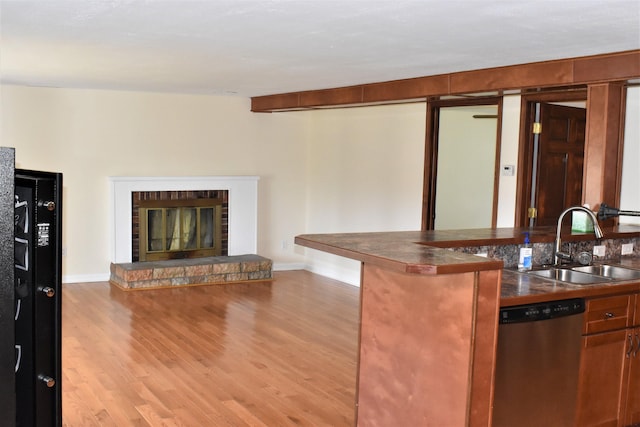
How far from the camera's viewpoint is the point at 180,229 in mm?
8234

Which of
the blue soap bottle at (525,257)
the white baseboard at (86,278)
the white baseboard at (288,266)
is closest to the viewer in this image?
the blue soap bottle at (525,257)

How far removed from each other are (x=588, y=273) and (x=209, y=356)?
2.70 metres

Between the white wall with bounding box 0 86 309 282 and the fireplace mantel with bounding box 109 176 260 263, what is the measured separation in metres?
0.14

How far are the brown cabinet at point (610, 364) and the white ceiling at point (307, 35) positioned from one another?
1.39 meters

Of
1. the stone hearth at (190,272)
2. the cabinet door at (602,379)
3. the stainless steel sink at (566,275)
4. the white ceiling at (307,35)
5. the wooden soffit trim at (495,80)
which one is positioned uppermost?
the white ceiling at (307,35)

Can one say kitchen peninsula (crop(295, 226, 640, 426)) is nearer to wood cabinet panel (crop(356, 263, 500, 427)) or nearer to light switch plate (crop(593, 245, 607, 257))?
wood cabinet panel (crop(356, 263, 500, 427))

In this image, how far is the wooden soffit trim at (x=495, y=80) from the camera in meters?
4.25

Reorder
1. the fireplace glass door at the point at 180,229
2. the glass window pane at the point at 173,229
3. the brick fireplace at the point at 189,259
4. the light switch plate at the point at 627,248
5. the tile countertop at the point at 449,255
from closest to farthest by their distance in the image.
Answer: the tile countertop at the point at 449,255 < the light switch plate at the point at 627,248 < the brick fireplace at the point at 189,259 < the fireplace glass door at the point at 180,229 < the glass window pane at the point at 173,229

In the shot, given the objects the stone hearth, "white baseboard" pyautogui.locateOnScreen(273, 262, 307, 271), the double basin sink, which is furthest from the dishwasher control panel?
"white baseboard" pyautogui.locateOnScreen(273, 262, 307, 271)

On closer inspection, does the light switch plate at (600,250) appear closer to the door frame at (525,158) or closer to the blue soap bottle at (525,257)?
the blue soap bottle at (525,257)

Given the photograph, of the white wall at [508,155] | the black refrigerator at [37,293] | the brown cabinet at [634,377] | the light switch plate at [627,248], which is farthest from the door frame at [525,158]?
the black refrigerator at [37,293]

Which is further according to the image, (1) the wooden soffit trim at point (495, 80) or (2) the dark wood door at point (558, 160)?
(2) the dark wood door at point (558, 160)

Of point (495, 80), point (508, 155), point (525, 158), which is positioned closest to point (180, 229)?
point (508, 155)

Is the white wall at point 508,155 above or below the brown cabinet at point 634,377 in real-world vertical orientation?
above
